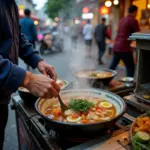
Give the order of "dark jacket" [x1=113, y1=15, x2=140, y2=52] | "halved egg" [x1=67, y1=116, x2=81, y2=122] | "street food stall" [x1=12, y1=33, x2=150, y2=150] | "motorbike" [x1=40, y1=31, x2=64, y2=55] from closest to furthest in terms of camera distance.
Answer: "street food stall" [x1=12, y1=33, x2=150, y2=150], "halved egg" [x1=67, y1=116, x2=81, y2=122], "dark jacket" [x1=113, y1=15, x2=140, y2=52], "motorbike" [x1=40, y1=31, x2=64, y2=55]

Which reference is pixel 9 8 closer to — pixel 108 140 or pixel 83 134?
pixel 83 134

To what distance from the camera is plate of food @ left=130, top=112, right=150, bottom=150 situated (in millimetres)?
1261

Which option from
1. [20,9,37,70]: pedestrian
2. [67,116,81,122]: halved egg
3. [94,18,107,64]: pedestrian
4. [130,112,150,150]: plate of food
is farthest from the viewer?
[94,18,107,64]: pedestrian

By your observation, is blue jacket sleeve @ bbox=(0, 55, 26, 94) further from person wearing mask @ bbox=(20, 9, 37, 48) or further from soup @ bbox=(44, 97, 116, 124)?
person wearing mask @ bbox=(20, 9, 37, 48)

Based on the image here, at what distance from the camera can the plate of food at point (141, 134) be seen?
4.14ft

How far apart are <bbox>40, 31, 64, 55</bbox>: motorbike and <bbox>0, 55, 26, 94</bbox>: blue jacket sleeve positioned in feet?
40.4

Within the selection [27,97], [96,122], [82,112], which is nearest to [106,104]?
[82,112]

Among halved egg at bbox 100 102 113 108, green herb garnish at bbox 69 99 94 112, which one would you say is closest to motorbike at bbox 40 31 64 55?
halved egg at bbox 100 102 113 108

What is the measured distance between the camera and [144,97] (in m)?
2.00

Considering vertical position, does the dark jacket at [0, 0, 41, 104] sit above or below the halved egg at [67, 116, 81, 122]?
above

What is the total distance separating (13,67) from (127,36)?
4.43 meters

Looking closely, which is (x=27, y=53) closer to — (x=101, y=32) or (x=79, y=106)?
(x=79, y=106)

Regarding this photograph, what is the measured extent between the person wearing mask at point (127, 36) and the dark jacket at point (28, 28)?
13.4 ft

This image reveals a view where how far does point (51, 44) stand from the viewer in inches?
544
